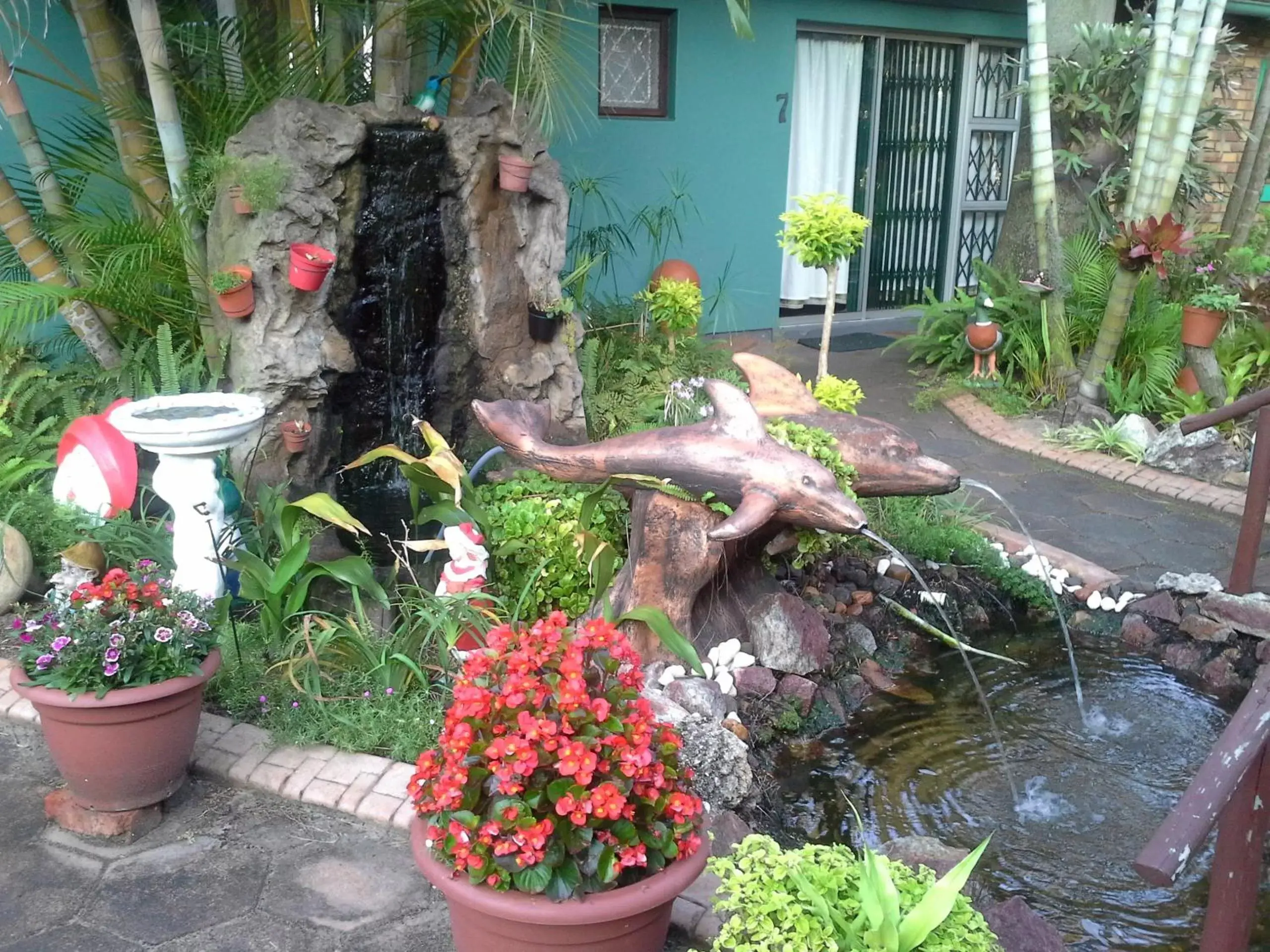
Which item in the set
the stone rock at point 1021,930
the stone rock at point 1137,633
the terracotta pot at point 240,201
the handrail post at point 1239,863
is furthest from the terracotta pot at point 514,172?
the handrail post at point 1239,863

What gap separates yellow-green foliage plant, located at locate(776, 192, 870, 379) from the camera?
19.2ft

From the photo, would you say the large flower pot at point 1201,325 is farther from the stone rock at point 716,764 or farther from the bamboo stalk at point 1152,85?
the stone rock at point 716,764

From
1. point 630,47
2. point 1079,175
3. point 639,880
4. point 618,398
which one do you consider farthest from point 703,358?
point 639,880

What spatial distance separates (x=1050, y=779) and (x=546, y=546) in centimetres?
210

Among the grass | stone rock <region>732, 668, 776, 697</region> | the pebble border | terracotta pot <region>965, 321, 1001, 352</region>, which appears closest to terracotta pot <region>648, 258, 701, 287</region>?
terracotta pot <region>965, 321, 1001, 352</region>

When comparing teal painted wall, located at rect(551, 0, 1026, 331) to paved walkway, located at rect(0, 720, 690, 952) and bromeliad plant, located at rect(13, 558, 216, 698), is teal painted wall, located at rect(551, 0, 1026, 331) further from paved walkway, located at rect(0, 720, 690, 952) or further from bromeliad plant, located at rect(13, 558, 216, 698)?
paved walkway, located at rect(0, 720, 690, 952)

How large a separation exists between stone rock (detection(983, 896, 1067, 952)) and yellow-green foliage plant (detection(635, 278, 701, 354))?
498cm

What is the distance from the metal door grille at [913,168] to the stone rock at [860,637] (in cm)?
650

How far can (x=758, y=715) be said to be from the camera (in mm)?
4344

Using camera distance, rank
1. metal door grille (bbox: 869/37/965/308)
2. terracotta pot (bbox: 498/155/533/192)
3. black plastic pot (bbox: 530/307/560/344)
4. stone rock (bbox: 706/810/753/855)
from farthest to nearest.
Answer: metal door grille (bbox: 869/37/965/308)
black plastic pot (bbox: 530/307/560/344)
terracotta pot (bbox: 498/155/533/192)
stone rock (bbox: 706/810/753/855)

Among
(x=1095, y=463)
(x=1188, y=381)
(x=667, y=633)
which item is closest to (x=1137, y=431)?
(x=1095, y=463)

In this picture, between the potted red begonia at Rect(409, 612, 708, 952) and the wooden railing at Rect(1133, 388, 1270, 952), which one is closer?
the wooden railing at Rect(1133, 388, 1270, 952)

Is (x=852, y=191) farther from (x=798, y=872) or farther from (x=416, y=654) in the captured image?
(x=798, y=872)

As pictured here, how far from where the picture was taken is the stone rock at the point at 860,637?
4.94 metres
